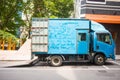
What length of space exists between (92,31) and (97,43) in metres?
0.93

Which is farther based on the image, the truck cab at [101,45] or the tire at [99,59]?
the tire at [99,59]

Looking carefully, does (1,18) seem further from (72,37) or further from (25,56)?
(72,37)

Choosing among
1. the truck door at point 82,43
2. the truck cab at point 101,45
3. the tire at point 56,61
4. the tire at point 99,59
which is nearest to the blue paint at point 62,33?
the truck door at point 82,43

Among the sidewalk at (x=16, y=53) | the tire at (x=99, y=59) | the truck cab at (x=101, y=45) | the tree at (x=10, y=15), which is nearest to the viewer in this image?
the truck cab at (x=101, y=45)

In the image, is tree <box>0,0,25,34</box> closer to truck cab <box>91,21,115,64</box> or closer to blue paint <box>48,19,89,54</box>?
blue paint <box>48,19,89,54</box>

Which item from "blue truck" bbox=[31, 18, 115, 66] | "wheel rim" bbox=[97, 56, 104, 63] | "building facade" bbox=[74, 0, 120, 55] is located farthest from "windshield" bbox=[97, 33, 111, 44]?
"building facade" bbox=[74, 0, 120, 55]

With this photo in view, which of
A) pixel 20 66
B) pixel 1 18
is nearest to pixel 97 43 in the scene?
pixel 20 66

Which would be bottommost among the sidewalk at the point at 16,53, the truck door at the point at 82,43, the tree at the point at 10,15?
the sidewalk at the point at 16,53

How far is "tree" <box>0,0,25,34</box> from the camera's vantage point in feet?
91.1

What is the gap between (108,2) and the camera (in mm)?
27141

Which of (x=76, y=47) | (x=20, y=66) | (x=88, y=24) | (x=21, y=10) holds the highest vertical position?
(x=21, y=10)

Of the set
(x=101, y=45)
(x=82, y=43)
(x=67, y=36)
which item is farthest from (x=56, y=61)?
(x=101, y=45)

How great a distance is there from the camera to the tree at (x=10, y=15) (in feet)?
91.1

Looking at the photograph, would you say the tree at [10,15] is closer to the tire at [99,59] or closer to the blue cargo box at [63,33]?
the blue cargo box at [63,33]
